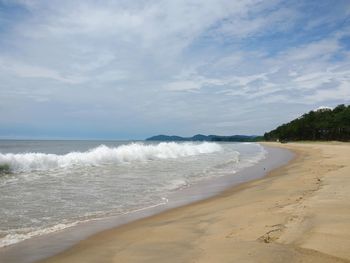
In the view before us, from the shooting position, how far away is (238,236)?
→ 6359 mm

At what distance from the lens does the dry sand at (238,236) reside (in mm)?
5270

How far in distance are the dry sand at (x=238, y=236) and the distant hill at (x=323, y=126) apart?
78.6 metres

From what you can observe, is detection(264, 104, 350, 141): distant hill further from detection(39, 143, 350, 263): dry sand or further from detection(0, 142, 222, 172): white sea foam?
detection(39, 143, 350, 263): dry sand

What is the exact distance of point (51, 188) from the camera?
13.9m

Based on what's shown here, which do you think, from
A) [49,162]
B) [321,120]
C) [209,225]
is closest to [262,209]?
[209,225]

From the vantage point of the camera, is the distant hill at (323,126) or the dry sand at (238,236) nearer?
the dry sand at (238,236)

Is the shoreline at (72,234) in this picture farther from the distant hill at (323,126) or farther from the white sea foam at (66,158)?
the distant hill at (323,126)

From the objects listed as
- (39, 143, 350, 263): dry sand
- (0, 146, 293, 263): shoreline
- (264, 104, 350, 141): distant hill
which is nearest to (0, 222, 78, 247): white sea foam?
(0, 146, 293, 263): shoreline

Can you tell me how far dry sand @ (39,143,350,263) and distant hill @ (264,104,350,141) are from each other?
7861 centimetres

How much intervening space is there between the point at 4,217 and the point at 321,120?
316 feet

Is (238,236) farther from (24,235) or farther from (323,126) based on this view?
(323,126)

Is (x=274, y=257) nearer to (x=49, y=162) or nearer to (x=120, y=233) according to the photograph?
(x=120, y=233)

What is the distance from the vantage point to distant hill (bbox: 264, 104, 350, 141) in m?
82.2

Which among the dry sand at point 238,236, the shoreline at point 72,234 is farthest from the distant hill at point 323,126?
the dry sand at point 238,236
